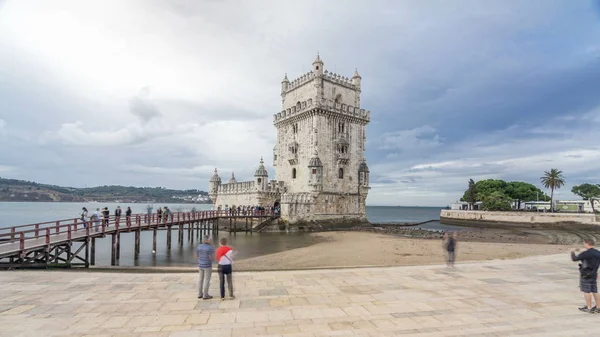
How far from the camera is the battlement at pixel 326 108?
40.2 meters

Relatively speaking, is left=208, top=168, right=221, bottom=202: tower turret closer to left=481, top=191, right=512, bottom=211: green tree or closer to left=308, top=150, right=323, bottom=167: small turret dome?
left=308, top=150, right=323, bottom=167: small turret dome

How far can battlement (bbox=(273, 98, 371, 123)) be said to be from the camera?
40.2 metres

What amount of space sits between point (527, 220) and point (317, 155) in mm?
42035

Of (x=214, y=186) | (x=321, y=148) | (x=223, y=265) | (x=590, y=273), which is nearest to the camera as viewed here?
(x=590, y=273)

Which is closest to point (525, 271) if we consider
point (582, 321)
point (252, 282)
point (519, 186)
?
point (582, 321)

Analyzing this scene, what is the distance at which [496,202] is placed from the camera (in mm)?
68750

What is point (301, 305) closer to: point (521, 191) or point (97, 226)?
point (97, 226)

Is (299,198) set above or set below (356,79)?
below

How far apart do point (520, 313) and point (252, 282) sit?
7071mm

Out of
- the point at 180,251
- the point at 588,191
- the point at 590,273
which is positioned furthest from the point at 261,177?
the point at 588,191

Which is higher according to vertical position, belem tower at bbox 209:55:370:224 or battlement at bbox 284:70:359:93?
battlement at bbox 284:70:359:93

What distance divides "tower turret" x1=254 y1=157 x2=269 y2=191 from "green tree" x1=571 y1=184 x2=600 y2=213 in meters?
80.3

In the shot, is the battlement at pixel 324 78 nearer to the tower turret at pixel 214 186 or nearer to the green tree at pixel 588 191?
the tower turret at pixel 214 186

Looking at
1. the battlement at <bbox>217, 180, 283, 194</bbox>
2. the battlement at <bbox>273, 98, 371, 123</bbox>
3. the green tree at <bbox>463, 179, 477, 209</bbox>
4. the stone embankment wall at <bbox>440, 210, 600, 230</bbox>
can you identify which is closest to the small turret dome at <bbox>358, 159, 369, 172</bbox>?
the battlement at <bbox>273, 98, 371, 123</bbox>
